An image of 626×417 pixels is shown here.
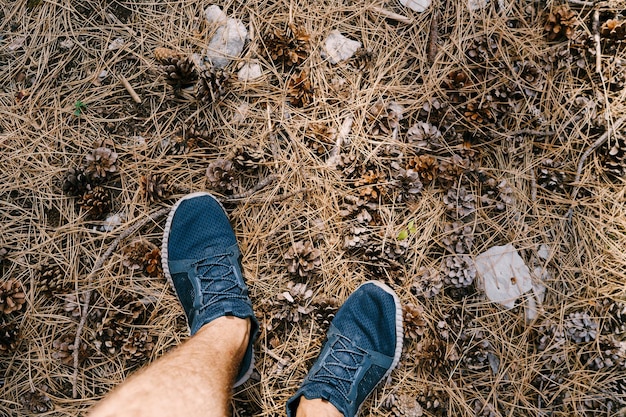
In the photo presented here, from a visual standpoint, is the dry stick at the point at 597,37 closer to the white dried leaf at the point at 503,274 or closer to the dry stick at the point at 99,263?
the white dried leaf at the point at 503,274

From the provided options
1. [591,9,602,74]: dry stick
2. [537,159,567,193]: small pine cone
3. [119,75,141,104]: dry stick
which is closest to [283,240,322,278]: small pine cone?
[119,75,141,104]: dry stick

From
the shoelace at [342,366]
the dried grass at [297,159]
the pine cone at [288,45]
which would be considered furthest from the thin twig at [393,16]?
the shoelace at [342,366]

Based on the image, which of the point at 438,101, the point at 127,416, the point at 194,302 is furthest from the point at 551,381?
the point at 127,416

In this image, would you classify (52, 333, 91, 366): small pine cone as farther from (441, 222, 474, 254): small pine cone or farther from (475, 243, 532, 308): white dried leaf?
(475, 243, 532, 308): white dried leaf

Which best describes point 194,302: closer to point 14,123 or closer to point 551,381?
point 14,123

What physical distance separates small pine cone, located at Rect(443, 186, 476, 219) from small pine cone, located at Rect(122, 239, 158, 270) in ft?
5.04

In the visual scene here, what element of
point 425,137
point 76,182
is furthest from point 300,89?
point 76,182

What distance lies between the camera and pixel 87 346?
2.24 metres

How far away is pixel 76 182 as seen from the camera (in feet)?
7.29

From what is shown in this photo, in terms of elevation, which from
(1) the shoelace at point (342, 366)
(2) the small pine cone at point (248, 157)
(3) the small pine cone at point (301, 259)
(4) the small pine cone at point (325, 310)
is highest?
(2) the small pine cone at point (248, 157)

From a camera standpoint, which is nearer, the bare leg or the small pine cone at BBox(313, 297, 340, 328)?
the bare leg

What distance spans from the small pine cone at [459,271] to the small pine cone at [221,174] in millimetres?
1159

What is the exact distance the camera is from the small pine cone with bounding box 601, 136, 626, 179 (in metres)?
2.24

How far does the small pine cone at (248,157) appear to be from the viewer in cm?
226
